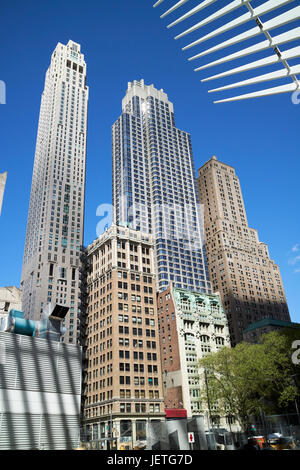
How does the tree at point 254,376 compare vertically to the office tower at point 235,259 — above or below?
below

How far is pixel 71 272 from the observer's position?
13225 cm

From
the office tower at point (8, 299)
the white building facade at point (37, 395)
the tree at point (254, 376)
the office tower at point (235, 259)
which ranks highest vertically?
the office tower at point (235, 259)

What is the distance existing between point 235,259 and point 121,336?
8435cm

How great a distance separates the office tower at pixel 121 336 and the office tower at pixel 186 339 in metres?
6.07

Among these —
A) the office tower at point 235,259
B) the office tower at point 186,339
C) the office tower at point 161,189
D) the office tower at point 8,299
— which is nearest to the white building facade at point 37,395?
the office tower at point 8,299

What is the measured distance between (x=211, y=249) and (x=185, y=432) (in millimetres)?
146949

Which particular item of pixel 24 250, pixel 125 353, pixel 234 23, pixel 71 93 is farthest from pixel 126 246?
pixel 71 93

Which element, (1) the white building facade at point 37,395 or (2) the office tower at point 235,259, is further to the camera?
(2) the office tower at point 235,259

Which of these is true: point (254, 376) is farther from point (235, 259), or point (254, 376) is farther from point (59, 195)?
point (59, 195)

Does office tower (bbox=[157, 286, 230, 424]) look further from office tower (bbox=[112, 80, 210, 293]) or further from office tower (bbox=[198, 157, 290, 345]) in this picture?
office tower (bbox=[112, 80, 210, 293])

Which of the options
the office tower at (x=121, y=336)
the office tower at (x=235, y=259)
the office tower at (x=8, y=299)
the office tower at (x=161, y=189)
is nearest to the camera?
the office tower at (x=8, y=299)

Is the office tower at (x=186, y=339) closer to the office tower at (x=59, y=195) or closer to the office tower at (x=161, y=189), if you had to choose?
the office tower at (x=59, y=195)

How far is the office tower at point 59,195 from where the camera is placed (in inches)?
4968
